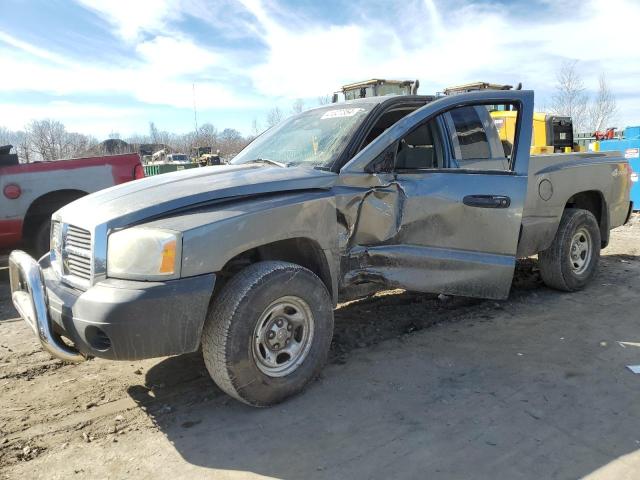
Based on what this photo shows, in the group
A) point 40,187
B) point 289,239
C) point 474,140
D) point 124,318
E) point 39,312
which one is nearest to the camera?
point 124,318

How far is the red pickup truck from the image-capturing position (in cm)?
662

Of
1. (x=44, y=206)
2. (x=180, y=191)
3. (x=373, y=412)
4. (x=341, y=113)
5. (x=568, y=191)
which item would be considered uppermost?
(x=341, y=113)

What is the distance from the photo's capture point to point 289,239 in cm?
343

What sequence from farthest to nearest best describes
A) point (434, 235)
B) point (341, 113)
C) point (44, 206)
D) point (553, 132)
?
point (553, 132) < point (44, 206) < point (341, 113) < point (434, 235)

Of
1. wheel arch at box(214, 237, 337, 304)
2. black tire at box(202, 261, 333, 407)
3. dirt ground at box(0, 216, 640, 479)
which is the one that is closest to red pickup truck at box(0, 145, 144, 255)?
dirt ground at box(0, 216, 640, 479)

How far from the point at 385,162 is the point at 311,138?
704 millimetres

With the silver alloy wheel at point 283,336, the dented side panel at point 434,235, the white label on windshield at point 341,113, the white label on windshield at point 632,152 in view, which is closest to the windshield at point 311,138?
the white label on windshield at point 341,113

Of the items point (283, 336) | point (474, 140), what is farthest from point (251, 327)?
point (474, 140)

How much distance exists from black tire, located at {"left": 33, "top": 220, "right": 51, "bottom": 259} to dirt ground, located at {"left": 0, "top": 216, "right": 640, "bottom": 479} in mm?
2301

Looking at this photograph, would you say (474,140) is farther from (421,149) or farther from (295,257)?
(295,257)

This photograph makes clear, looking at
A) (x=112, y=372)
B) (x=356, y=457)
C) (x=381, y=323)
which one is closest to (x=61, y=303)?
(x=112, y=372)

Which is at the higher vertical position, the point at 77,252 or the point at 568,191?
the point at 568,191

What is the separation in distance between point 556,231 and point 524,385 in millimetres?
2354

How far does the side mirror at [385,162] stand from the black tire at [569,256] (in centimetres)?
258
